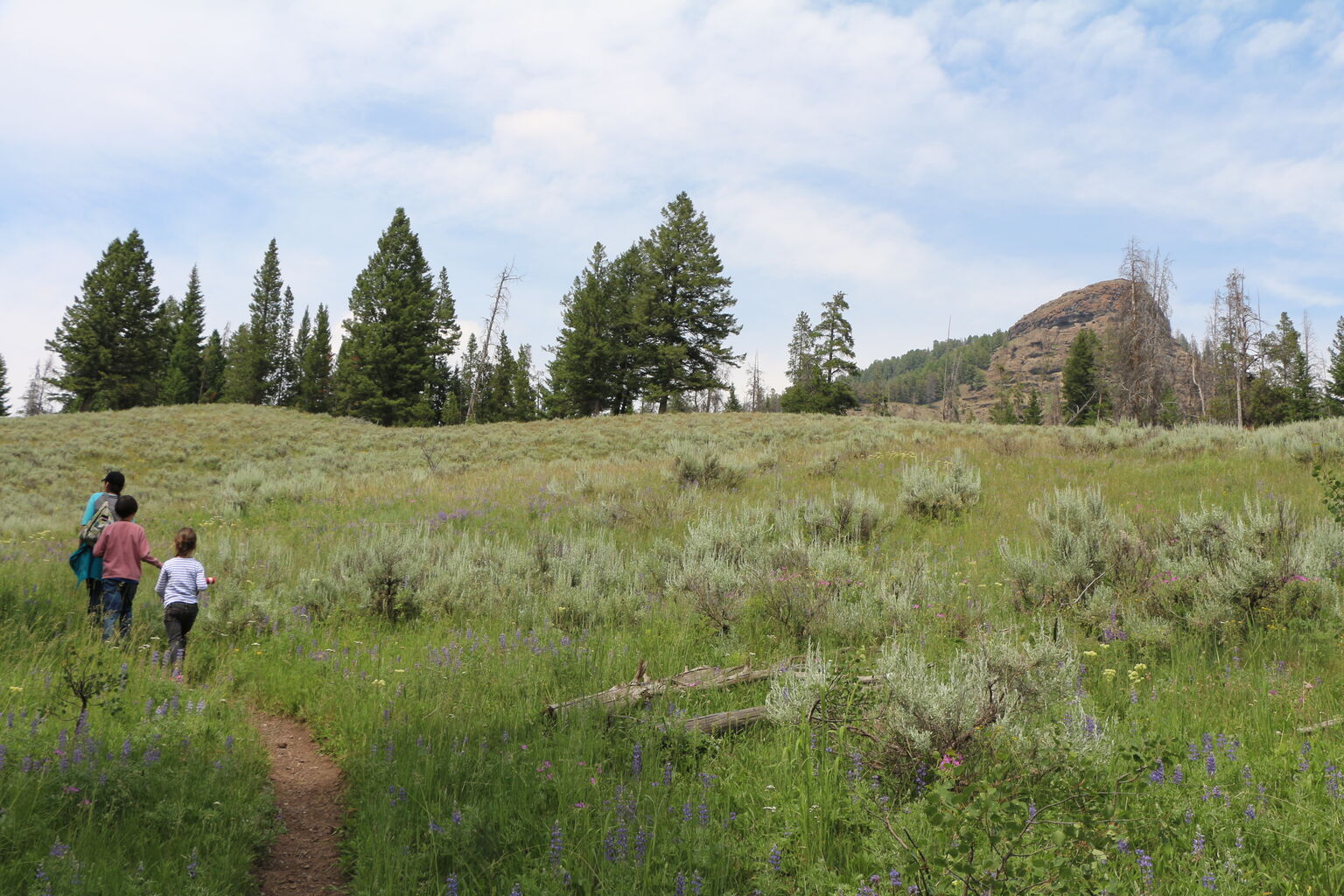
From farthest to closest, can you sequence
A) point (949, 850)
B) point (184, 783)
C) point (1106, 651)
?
1. point (1106, 651)
2. point (184, 783)
3. point (949, 850)

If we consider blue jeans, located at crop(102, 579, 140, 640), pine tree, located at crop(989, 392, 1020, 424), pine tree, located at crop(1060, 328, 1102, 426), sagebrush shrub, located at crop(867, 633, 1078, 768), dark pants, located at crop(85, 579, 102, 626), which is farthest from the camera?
pine tree, located at crop(989, 392, 1020, 424)

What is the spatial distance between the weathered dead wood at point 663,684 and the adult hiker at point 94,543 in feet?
16.8

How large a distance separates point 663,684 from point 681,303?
4462 cm

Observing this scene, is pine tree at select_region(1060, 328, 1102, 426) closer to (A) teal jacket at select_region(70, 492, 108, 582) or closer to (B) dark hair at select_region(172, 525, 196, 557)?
(B) dark hair at select_region(172, 525, 196, 557)

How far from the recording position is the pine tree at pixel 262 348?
6228cm

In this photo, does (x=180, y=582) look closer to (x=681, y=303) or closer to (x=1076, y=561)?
(x=1076, y=561)

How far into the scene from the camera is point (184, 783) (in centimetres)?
335

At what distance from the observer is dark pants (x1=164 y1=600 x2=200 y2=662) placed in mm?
5695

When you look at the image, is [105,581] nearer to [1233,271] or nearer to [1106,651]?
→ [1106,651]

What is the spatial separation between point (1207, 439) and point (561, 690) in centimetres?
1552

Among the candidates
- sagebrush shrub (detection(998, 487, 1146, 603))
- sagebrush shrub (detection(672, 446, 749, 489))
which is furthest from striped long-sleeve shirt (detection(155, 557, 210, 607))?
sagebrush shrub (detection(672, 446, 749, 489))

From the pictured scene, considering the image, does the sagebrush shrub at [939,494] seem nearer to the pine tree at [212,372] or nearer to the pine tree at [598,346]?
the pine tree at [598,346]

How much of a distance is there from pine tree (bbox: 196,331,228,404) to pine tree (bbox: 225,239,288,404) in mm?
2607

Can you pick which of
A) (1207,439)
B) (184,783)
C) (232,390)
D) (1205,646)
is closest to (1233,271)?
(1207,439)
